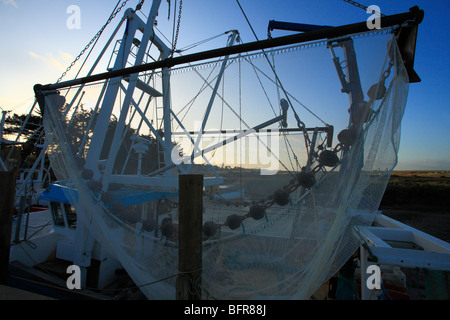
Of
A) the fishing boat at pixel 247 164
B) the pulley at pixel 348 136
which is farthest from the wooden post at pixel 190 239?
the pulley at pixel 348 136

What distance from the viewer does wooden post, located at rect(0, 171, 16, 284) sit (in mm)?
3500

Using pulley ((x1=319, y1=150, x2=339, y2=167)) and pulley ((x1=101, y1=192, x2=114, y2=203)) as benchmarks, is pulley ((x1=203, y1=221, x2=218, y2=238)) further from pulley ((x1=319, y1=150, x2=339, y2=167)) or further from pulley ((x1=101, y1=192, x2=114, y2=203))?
pulley ((x1=101, y1=192, x2=114, y2=203))

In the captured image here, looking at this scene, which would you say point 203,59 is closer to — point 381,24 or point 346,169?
point 381,24

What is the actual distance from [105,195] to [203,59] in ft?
7.19

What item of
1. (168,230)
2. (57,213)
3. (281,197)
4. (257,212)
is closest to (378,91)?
(281,197)

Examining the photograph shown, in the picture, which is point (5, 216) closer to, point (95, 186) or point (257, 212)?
point (95, 186)

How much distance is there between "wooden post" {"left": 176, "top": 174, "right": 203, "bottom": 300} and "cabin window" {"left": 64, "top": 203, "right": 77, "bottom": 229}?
400 centimetres

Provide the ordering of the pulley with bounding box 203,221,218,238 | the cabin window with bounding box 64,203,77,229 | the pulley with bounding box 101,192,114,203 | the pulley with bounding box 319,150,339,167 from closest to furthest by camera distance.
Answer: the pulley with bounding box 319,150,339,167 < the pulley with bounding box 203,221,218,238 < the pulley with bounding box 101,192,114,203 < the cabin window with bounding box 64,203,77,229

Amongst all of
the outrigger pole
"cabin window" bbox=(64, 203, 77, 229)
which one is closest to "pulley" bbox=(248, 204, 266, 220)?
the outrigger pole

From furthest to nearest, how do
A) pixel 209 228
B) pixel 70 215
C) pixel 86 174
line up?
pixel 70 215 → pixel 86 174 → pixel 209 228

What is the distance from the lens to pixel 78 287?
3809 mm

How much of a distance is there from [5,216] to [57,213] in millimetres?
1393

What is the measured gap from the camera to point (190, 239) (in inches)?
76.4
